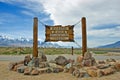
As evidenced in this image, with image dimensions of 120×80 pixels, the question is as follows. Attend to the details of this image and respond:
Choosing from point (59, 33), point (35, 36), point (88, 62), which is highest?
point (59, 33)

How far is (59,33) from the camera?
1614 cm

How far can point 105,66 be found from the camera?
14125mm

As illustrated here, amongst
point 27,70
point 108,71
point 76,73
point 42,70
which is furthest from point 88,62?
point 27,70

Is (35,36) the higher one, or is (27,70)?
(35,36)

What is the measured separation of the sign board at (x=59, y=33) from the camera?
52.7 feet

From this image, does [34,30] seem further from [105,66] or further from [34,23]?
[105,66]

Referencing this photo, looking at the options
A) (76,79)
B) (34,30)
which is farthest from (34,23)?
(76,79)

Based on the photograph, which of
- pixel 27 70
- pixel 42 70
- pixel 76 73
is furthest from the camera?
pixel 42 70

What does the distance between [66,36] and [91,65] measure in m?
2.90

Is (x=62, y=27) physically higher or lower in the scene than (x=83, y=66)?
higher

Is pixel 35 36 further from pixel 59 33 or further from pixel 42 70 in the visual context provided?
pixel 42 70

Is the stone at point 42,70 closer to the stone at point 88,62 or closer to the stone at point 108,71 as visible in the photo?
the stone at point 88,62

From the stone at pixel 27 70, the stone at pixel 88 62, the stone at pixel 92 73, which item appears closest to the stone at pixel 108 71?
the stone at pixel 92 73

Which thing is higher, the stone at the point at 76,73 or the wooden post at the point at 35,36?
the wooden post at the point at 35,36
